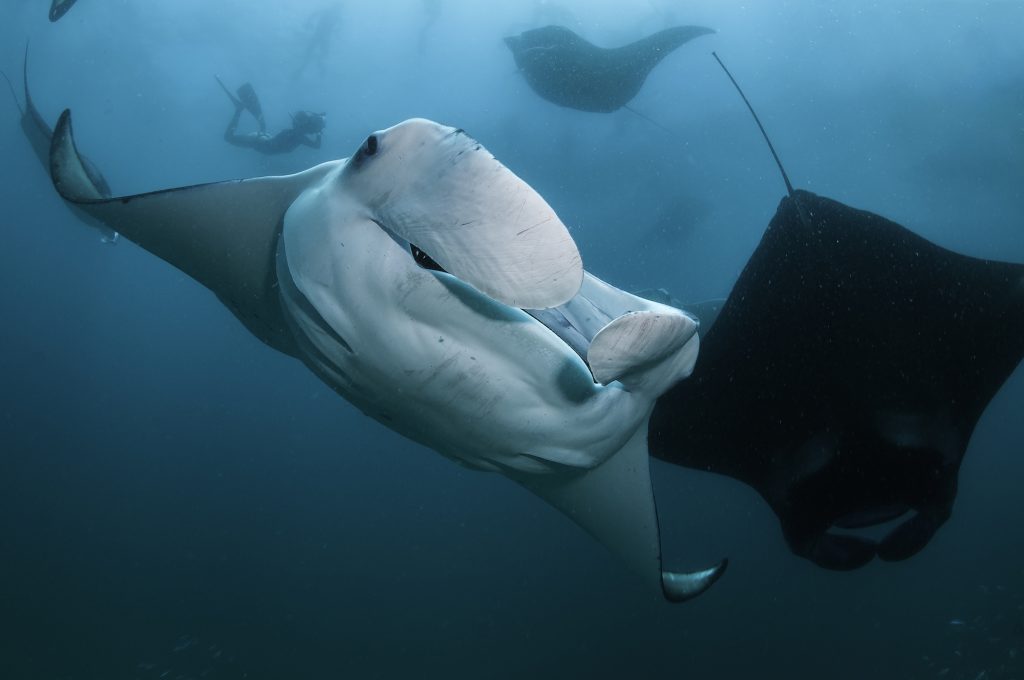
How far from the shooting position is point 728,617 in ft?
56.3

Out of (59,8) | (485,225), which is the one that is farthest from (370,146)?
(59,8)

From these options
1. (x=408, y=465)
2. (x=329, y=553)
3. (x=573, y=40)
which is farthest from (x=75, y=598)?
(x=573, y=40)

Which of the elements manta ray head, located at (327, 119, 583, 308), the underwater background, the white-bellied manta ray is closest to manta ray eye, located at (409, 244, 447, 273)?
the white-bellied manta ray

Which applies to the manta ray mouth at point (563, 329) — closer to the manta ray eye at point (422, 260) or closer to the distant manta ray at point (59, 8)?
the manta ray eye at point (422, 260)

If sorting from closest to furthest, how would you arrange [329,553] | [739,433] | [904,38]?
1. [739,433]
2. [904,38]
3. [329,553]

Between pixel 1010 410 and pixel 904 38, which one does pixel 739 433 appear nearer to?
pixel 904 38

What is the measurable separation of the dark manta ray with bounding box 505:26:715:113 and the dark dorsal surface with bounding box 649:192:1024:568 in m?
8.06

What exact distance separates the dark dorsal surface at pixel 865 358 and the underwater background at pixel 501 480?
13.6 m

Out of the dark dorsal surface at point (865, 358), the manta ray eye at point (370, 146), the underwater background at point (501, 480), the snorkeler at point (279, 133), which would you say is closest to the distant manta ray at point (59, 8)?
the snorkeler at point (279, 133)

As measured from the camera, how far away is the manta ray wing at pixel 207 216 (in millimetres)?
1858

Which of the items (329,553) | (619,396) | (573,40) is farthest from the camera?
(329,553)

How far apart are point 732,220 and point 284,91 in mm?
20427

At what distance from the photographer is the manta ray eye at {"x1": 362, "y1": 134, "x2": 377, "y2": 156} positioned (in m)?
1.34

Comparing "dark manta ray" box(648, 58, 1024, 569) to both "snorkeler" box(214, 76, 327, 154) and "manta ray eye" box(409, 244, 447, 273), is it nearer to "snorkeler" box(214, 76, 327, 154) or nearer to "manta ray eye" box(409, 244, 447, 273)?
"manta ray eye" box(409, 244, 447, 273)
